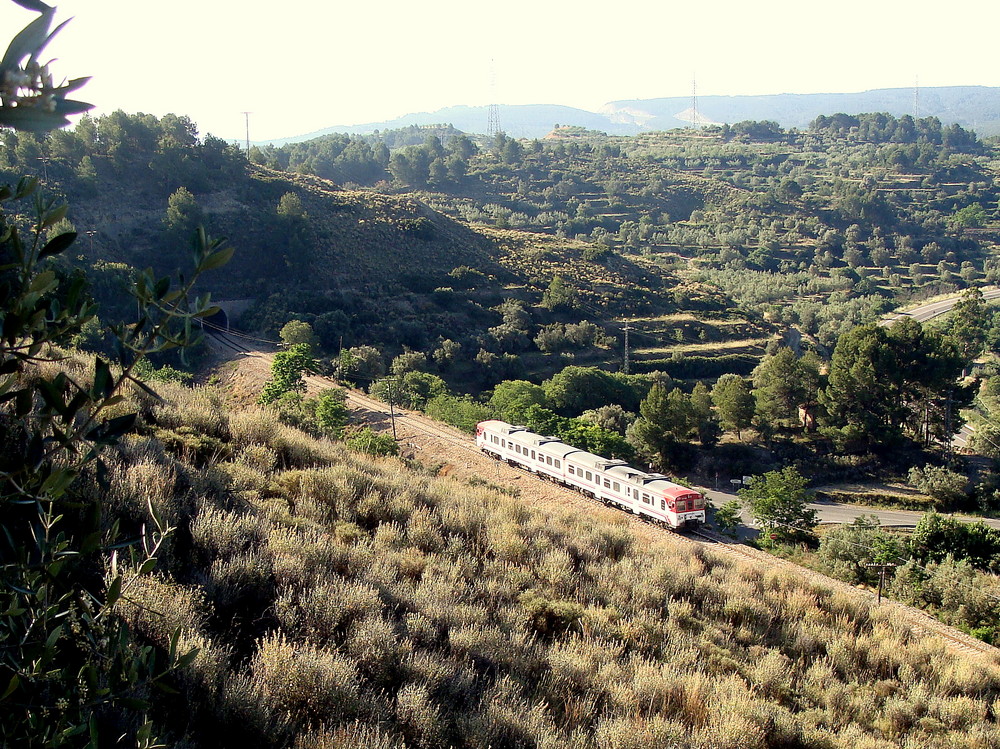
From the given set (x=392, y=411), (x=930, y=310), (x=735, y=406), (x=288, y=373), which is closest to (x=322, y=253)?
(x=288, y=373)

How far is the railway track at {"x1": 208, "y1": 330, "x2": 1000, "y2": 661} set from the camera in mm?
11844

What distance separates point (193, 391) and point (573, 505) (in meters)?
9.17

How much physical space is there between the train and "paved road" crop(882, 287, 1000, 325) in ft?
145

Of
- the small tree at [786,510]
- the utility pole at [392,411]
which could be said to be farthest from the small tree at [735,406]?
the utility pole at [392,411]

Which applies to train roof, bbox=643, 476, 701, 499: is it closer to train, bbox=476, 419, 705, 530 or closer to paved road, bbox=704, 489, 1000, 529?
train, bbox=476, 419, 705, 530

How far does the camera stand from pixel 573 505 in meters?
16.8

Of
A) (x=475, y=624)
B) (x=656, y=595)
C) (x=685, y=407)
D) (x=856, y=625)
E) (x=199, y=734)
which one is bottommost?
(x=685, y=407)

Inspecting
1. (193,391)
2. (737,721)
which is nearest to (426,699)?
(737,721)

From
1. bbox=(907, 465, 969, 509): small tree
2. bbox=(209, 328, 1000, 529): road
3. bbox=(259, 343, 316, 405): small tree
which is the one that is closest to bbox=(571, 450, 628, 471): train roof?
bbox=(209, 328, 1000, 529): road

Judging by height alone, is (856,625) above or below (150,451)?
below

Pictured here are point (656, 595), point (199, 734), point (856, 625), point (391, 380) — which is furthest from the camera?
point (391, 380)

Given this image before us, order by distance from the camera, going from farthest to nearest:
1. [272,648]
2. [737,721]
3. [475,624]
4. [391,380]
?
[391,380] < [475,624] < [737,721] < [272,648]

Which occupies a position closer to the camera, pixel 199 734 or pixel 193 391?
pixel 199 734

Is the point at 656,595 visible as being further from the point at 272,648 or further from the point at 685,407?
the point at 685,407
